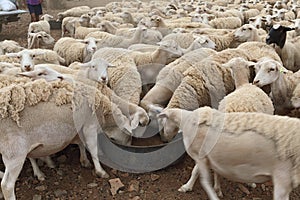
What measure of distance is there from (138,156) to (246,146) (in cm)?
145

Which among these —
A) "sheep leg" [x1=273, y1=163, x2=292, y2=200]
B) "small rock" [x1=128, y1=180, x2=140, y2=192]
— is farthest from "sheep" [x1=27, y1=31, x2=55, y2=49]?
"sheep leg" [x1=273, y1=163, x2=292, y2=200]

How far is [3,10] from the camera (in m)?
11.5

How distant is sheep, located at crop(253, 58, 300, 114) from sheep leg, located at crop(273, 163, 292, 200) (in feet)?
6.26

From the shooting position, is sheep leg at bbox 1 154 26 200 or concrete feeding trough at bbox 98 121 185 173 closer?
sheep leg at bbox 1 154 26 200

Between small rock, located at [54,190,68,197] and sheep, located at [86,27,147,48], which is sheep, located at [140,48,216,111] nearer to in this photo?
small rock, located at [54,190,68,197]

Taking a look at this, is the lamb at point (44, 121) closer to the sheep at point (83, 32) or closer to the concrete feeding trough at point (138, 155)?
the concrete feeding trough at point (138, 155)

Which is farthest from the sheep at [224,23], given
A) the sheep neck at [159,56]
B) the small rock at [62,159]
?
the small rock at [62,159]

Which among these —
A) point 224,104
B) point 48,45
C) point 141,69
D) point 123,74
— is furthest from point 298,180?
point 48,45

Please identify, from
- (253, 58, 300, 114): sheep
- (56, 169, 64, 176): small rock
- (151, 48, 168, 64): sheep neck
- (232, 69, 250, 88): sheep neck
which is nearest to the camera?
(56, 169, 64, 176): small rock

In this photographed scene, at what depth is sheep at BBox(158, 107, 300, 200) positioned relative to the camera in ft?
9.26

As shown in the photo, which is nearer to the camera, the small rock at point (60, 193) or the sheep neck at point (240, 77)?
the small rock at point (60, 193)

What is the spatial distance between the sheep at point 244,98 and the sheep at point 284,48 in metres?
2.23

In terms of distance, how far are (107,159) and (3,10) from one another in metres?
9.04

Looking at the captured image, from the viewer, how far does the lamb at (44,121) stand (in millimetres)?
3223
